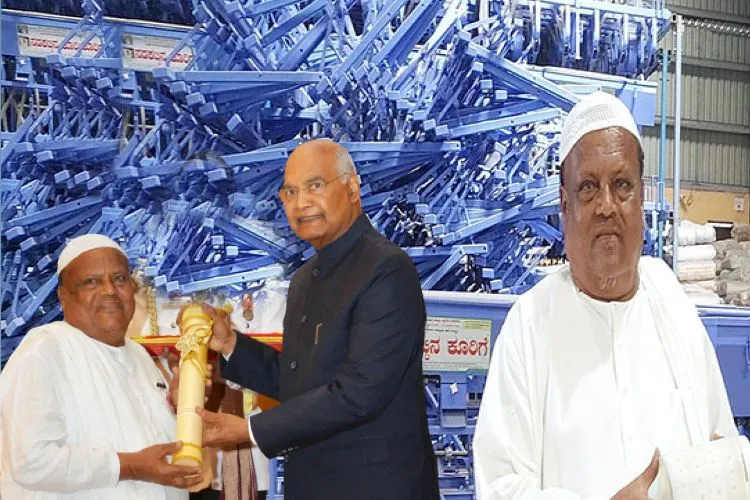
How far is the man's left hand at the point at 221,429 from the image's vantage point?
2.52 metres

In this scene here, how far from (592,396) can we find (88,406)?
1.60m

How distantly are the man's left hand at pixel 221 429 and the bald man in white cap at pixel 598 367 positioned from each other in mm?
1047

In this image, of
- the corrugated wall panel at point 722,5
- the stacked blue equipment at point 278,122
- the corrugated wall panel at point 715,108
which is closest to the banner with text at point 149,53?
the stacked blue equipment at point 278,122

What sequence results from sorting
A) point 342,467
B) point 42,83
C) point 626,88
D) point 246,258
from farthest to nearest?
point 626,88 → point 246,258 → point 42,83 → point 342,467

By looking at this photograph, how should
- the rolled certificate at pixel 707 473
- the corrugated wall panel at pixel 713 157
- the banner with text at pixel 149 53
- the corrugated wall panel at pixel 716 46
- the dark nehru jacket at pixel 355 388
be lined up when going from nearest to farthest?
the rolled certificate at pixel 707 473 → the dark nehru jacket at pixel 355 388 → the banner with text at pixel 149 53 → the corrugated wall panel at pixel 716 46 → the corrugated wall panel at pixel 713 157

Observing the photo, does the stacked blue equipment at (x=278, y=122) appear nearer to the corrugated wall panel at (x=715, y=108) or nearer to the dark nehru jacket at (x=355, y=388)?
the dark nehru jacket at (x=355, y=388)

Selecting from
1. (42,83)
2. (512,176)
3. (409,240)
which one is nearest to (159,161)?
(42,83)

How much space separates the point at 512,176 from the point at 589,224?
9.56 ft

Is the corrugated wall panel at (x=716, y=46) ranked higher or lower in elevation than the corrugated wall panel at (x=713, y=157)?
higher

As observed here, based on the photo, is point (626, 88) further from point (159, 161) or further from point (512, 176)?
point (159, 161)

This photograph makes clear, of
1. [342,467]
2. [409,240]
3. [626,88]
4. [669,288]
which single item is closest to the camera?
[669,288]

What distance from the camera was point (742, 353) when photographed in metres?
4.66

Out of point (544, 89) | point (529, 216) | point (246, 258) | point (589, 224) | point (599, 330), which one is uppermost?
point (544, 89)

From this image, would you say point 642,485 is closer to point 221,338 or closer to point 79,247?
point 221,338
